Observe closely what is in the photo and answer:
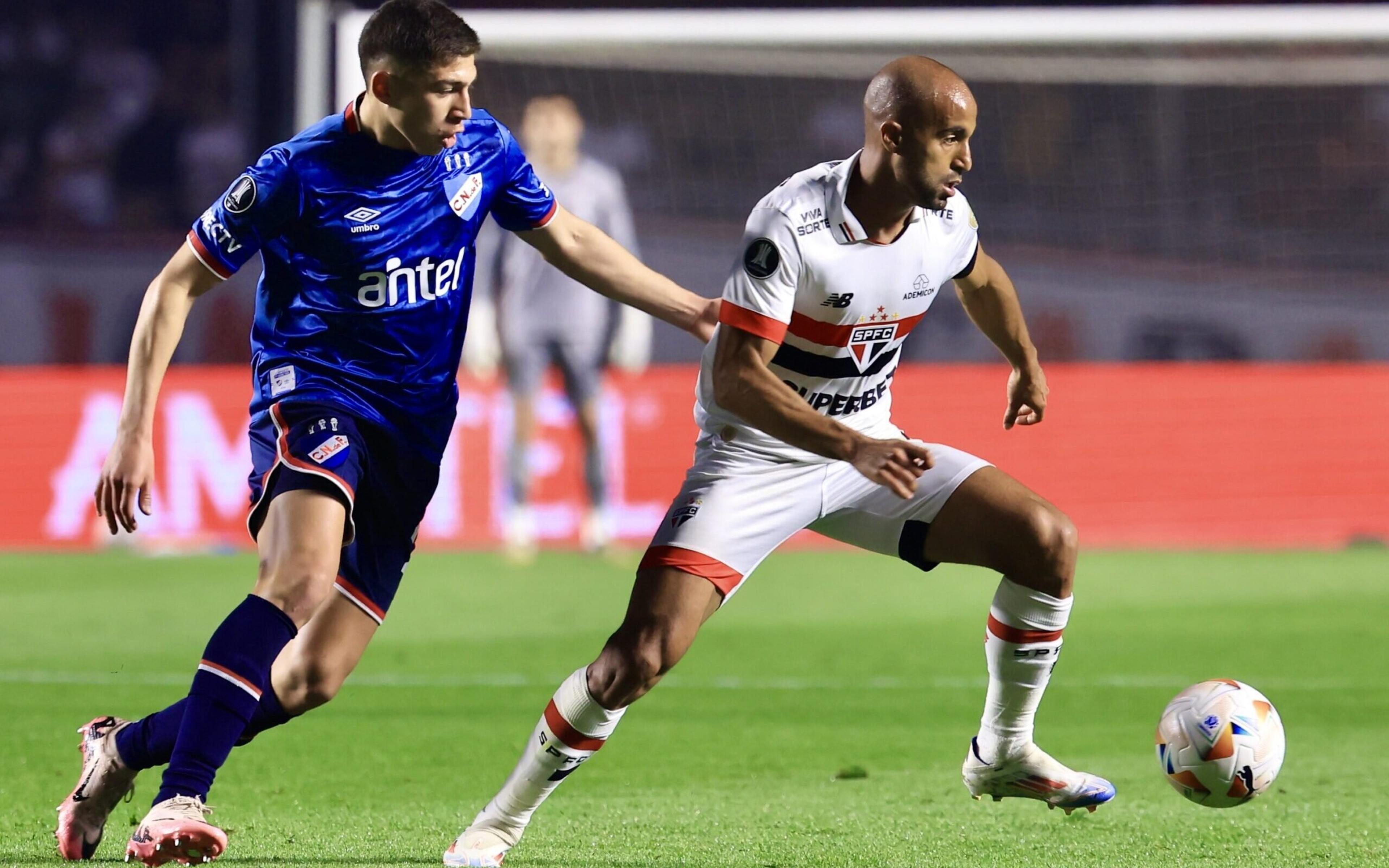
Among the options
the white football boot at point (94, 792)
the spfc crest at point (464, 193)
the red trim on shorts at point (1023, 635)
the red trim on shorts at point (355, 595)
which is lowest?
the white football boot at point (94, 792)

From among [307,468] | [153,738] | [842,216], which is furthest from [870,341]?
[153,738]

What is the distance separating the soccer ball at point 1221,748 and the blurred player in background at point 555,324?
7351 mm

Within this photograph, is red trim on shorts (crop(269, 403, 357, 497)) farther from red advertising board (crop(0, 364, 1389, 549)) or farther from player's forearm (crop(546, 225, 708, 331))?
red advertising board (crop(0, 364, 1389, 549))

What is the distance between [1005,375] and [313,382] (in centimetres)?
912

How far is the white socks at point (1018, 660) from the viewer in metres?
4.61

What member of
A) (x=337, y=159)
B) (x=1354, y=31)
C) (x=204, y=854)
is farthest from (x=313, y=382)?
(x=1354, y=31)

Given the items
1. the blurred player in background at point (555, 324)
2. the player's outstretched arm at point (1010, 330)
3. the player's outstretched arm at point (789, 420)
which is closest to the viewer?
the player's outstretched arm at point (789, 420)

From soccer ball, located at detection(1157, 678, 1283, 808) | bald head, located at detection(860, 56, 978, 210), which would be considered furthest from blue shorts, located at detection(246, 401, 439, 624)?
soccer ball, located at detection(1157, 678, 1283, 808)

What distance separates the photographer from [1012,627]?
15.3 ft

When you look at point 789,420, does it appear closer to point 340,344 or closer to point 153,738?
point 340,344

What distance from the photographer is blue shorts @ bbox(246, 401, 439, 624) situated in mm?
4230

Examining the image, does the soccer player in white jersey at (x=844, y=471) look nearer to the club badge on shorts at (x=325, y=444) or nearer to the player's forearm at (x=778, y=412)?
the player's forearm at (x=778, y=412)

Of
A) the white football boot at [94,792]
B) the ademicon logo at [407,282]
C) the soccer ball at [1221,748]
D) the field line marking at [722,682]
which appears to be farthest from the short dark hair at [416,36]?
the field line marking at [722,682]

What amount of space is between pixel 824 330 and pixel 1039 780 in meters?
1.24
